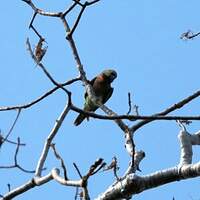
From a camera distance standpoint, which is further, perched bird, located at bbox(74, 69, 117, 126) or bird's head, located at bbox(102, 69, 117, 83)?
bird's head, located at bbox(102, 69, 117, 83)

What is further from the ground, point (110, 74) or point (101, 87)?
point (110, 74)

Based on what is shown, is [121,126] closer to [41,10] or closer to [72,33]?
[72,33]

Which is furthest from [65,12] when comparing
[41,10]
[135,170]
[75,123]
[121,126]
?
[75,123]

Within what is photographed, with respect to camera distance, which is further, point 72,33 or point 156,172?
point 72,33

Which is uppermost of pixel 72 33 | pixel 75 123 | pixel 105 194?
pixel 75 123

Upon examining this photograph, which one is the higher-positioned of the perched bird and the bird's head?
the bird's head

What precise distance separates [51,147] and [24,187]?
0.31 metres

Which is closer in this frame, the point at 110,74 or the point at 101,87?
the point at 101,87

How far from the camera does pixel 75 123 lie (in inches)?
376

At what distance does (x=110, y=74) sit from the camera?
10.3 m

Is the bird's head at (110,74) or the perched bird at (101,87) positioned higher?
the bird's head at (110,74)

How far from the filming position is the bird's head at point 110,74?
33.1 ft

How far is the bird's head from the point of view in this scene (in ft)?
33.1

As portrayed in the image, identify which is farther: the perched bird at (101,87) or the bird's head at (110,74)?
the bird's head at (110,74)
